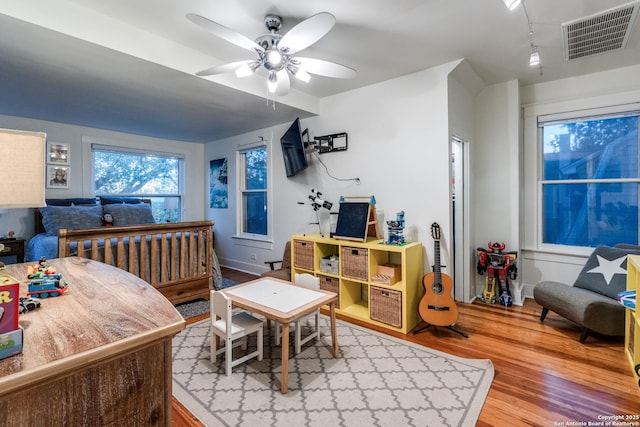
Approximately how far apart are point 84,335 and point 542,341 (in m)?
3.12

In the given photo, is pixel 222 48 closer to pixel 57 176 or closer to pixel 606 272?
pixel 57 176

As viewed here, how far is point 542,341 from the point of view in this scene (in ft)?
8.19

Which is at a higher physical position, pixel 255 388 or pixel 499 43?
pixel 499 43

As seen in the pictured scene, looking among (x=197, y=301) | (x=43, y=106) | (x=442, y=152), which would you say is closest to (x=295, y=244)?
(x=197, y=301)

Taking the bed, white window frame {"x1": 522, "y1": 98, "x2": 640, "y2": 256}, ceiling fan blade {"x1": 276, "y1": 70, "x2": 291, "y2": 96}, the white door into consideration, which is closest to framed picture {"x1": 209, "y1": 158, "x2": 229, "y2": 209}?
the bed

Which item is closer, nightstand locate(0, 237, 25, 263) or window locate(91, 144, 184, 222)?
nightstand locate(0, 237, 25, 263)

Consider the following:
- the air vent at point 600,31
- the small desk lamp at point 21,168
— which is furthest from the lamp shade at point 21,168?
the air vent at point 600,31

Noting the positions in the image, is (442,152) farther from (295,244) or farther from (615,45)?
(295,244)

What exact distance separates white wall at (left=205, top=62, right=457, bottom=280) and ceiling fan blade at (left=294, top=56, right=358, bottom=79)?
1.13m

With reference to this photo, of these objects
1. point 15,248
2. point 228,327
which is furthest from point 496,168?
point 15,248

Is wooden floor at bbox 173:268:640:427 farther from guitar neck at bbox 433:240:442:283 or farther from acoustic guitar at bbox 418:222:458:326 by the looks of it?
guitar neck at bbox 433:240:442:283

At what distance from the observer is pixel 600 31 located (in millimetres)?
2312

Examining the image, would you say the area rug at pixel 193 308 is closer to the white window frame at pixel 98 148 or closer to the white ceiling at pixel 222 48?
the white ceiling at pixel 222 48

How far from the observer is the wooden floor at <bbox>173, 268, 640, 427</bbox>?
1684 mm
